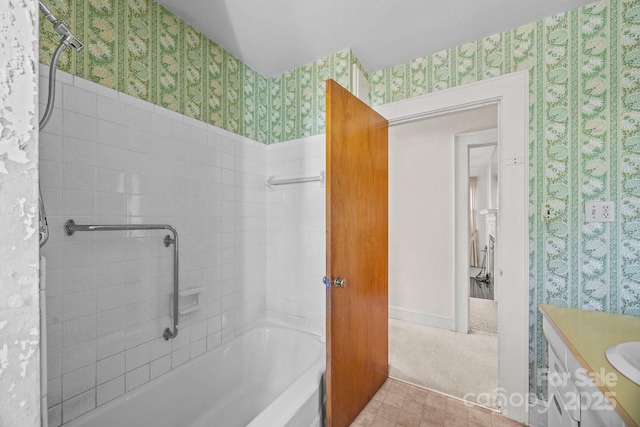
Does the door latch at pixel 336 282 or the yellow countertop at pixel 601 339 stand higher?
the door latch at pixel 336 282

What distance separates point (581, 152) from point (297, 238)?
179 cm

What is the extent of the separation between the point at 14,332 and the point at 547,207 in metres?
2.05

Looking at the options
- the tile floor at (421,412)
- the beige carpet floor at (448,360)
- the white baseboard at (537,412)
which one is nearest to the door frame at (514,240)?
the white baseboard at (537,412)

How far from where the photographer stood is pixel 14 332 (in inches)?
10.7

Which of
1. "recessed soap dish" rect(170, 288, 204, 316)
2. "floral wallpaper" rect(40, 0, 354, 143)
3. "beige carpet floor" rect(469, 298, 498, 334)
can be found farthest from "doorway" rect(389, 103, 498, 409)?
"recessed soap dish" rect(170, 288, 204, 316)

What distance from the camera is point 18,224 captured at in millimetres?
278

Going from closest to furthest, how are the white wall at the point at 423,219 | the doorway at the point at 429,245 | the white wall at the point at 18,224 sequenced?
the white wall at the point at 18,224
the doorway at the point at 429,245
the white wall at the point at 423,219

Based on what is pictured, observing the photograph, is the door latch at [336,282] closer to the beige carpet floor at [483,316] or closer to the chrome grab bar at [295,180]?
the chrome grab bar at [295,180]

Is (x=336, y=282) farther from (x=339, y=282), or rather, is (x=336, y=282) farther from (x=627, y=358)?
(x=627, y=358)

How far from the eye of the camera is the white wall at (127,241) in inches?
43.8

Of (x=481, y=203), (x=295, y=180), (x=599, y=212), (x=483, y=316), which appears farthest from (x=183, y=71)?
(x=481, y=203)

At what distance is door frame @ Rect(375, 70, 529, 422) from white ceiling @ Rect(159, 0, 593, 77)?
1.13ft

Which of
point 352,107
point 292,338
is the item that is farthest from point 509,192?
point 292,338

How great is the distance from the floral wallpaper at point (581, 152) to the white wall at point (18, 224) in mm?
2018
